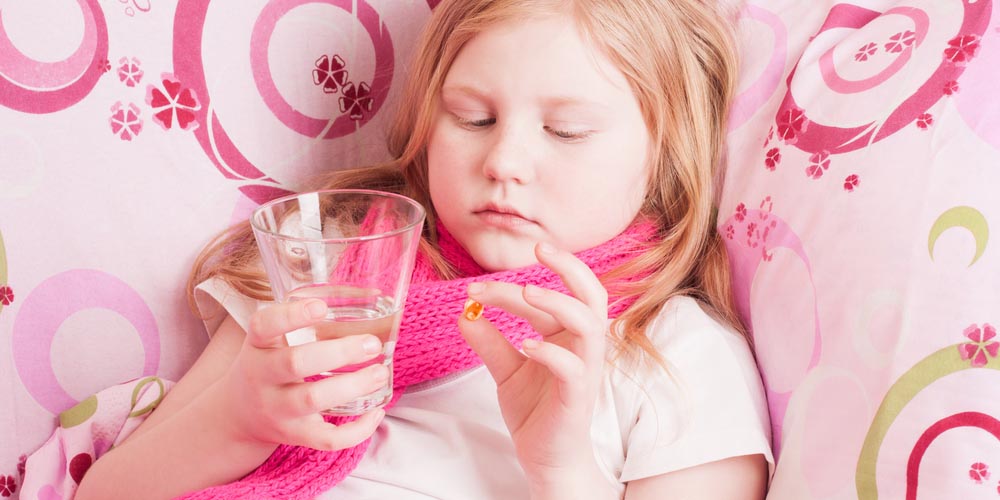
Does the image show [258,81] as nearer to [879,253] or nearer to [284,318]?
[284,318]

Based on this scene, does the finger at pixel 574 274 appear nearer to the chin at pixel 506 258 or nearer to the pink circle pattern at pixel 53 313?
the chin at pixel 506 258

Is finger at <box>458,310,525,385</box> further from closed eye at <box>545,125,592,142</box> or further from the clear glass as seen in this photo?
closed eye at <box>545,125,592,142</box>

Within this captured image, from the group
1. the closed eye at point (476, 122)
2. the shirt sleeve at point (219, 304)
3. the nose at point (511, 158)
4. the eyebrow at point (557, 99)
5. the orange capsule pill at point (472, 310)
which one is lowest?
the shirt sleeve at point (219, 304)

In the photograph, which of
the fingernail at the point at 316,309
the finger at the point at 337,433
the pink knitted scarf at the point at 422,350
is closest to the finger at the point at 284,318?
the fingernail at the point at 316,309

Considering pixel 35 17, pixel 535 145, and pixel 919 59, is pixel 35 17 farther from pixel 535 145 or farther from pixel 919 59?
pixel 919 59

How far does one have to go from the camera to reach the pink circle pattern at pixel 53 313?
109cm

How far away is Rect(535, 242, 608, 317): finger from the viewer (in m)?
0.81

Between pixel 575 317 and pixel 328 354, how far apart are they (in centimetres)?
23

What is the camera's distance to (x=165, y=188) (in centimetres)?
118

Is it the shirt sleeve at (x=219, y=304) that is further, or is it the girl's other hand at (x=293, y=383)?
the shirt sleeve at (x=219, y=304)

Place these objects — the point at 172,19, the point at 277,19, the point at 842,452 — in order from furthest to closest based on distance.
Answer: the point at 277,19 < the point at 172,19 < the point at 842,452

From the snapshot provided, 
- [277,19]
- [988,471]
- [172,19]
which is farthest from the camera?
[277,19]

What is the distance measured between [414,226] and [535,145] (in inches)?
12.2

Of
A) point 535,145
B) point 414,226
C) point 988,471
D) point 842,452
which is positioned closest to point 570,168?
point 535,145
